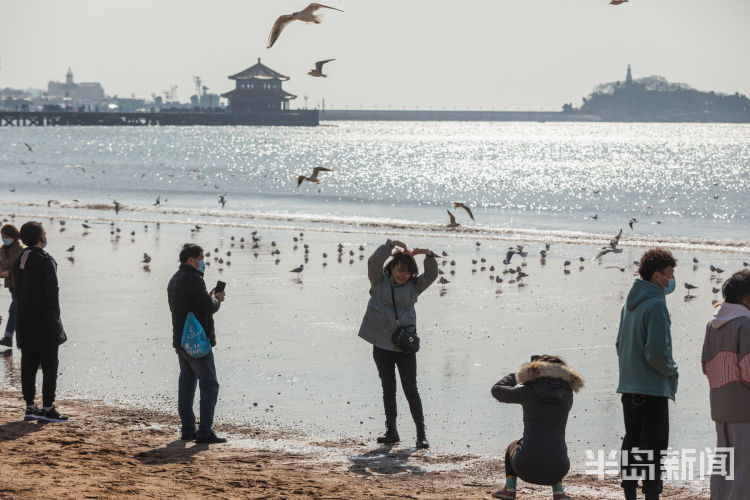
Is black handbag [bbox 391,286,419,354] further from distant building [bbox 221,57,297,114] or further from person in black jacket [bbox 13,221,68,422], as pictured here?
distant building [bbox 221,57,297,114]

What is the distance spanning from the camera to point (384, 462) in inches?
286

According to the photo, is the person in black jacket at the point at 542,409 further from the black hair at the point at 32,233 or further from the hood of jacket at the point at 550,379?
the black hair at the point at 32,233

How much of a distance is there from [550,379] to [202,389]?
3026 millimetres

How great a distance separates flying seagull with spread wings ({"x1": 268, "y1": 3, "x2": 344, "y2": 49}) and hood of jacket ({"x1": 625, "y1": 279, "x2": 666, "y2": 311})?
336cm

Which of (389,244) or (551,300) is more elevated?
(389,244)

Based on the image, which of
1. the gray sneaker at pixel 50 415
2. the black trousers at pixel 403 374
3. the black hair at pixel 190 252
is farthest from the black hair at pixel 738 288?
the gray sneaker at pixel 50 415

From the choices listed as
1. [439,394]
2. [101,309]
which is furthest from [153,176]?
[439,394]

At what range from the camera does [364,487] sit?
21.6 feet

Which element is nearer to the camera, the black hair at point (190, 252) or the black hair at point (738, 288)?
the black hair at point (738, 288)

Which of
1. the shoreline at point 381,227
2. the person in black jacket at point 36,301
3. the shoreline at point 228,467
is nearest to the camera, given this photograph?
→ the shoreline at point 228,467

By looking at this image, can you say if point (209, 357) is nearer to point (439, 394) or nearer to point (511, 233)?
point (439, 394)

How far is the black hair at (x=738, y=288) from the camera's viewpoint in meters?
5.41

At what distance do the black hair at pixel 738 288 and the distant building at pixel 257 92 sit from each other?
484 feet

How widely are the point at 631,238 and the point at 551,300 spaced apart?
53.1ft
